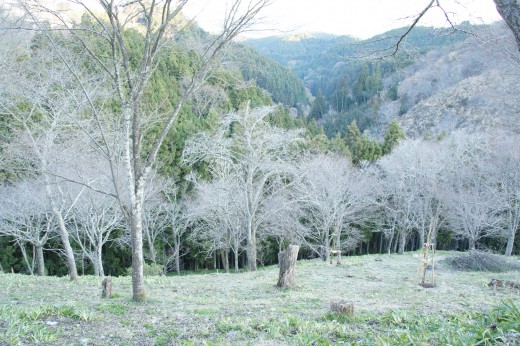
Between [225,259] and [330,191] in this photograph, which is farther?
[225,259]

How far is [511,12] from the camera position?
9.76 feet

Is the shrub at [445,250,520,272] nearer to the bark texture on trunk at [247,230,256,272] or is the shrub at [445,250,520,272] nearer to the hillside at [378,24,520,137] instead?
the bark texture on trunk at [247,230,256,272]

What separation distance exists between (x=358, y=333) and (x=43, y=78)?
38.2 feet

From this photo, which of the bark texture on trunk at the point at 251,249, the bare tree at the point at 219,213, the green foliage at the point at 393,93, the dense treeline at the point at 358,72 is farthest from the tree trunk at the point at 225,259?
the green foliage at the point at 393,93

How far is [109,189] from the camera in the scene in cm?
1648

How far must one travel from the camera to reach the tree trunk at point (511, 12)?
2939 millimetres

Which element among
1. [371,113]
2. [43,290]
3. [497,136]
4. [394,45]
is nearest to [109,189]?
[43,290]

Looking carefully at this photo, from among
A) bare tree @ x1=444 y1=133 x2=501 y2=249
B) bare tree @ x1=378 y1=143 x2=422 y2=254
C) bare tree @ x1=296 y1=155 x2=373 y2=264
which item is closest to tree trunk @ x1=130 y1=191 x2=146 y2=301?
bare tree @ x1=296 y1=155 x2=373 y2=264

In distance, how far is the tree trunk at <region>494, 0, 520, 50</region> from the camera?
2939 millimetres

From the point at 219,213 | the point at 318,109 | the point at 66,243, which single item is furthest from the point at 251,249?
→ the point at 318,109

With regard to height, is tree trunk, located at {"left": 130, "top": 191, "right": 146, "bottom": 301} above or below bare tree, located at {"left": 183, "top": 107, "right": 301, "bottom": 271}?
below

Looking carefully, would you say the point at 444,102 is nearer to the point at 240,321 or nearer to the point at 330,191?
the point at 330,191

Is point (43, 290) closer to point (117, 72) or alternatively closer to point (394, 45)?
point (117, 72)

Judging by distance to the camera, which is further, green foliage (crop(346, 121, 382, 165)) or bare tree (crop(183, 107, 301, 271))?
green foliage (crop(346, 121, 382, 165))
